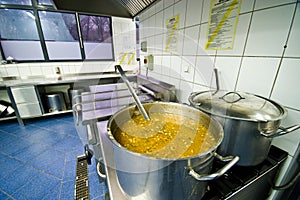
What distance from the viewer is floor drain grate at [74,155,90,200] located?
2.75ft

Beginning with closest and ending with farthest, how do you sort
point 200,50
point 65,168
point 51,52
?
point 200,50
point 65,168
point 51,52

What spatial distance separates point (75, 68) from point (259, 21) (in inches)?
119

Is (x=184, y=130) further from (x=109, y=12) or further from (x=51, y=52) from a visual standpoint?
(x=51, y=52)

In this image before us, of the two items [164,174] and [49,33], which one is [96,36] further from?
[164,174]

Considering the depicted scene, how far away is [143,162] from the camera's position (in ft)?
1.02

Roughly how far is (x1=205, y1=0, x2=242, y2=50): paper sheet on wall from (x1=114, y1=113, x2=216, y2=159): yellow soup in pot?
517 millimetres

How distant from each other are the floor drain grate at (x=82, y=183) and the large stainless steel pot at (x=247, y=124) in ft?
2.91

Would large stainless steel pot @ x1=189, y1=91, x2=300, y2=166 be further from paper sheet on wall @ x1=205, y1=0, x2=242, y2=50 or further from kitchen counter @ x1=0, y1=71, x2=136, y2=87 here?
kitchen counter @ x1=0, y1=71, x2=136, y2=87

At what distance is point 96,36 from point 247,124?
10.6 ft

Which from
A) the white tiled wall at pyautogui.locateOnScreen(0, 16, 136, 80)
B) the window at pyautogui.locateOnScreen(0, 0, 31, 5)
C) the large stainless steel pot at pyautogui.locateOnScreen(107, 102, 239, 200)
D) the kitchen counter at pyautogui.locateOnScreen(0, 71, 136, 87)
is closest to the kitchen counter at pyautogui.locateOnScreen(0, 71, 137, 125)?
the kitchen counter at pyautogui.locateOnScreen(0, 71, 136, 87)

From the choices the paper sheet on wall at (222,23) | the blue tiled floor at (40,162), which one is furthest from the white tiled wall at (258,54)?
the blue tiled floor at (40,162)

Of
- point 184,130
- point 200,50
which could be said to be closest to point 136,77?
point 200,50

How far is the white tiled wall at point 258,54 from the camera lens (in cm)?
52

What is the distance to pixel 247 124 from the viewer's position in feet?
1.47
